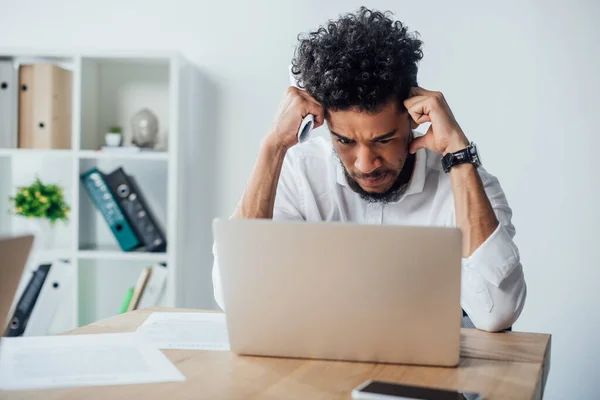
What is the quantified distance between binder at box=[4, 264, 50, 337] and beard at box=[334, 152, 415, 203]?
5.06ft

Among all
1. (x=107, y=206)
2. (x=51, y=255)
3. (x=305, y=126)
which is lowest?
(x=51, y=255)

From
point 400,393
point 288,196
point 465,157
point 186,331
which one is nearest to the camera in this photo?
point 400,393

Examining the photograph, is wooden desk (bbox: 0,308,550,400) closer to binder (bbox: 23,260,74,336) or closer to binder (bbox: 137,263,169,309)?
binder (bbox: 137,263,169,309)

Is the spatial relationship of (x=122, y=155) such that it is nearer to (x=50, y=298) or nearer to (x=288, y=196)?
(x=50, y=298)

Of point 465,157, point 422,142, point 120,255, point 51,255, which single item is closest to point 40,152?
point 51,255

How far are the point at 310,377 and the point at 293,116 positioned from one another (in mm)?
931

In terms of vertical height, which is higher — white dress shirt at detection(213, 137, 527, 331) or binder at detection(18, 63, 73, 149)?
binder at detection(18, 63, 73, 149)

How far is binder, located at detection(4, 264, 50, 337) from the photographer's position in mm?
2982

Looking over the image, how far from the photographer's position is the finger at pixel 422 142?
6.40 feet

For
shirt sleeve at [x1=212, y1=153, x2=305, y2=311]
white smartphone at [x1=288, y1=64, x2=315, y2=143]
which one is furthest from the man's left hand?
shirt sleeve at [x1=212, y1=153, x2=305, y2=311]

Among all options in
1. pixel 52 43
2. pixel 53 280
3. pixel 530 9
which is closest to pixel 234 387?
pixel 53 280

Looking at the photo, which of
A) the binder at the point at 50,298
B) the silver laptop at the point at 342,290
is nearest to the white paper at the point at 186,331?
the silver laptop at the point at 342,290

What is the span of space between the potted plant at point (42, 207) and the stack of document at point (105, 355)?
1.69 metres

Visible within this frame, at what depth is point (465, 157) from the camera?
6.06 feet
